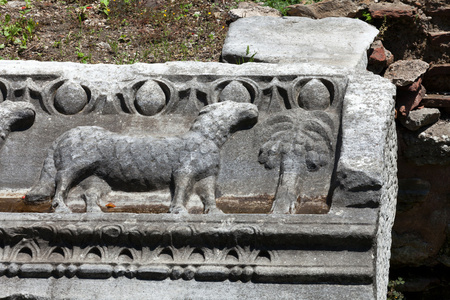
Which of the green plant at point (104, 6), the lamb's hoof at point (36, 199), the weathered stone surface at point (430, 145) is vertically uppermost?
the green plant at point (104, 6)

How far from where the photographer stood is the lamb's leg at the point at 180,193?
266 centimetres

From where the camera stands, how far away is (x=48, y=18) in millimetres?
4797

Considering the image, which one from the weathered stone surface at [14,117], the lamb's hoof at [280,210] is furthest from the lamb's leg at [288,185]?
the weathered stone surface at [14,117]

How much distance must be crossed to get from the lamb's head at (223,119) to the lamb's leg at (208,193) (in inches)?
8.7

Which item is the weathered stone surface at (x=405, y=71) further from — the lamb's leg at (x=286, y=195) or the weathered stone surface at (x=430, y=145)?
the lamb's leg at (x=286, y=195)

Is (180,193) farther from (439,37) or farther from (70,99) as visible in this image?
(439,37)

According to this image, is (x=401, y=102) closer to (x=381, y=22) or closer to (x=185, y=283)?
(x=381, y=22)

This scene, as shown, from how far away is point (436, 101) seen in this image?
164 inches

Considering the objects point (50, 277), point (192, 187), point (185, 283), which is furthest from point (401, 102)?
point (50, 277)

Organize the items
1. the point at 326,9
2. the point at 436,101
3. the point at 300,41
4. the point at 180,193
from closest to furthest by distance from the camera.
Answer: the point at 180,193 < the point at 300,41 < the point at 436,101 < the point at 326,9

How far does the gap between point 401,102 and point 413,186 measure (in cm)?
60

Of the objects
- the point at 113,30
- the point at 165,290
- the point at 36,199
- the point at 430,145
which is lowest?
the point at 430,145

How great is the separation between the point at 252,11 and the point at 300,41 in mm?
848

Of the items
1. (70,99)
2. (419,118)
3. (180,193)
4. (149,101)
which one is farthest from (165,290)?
(419,118)
